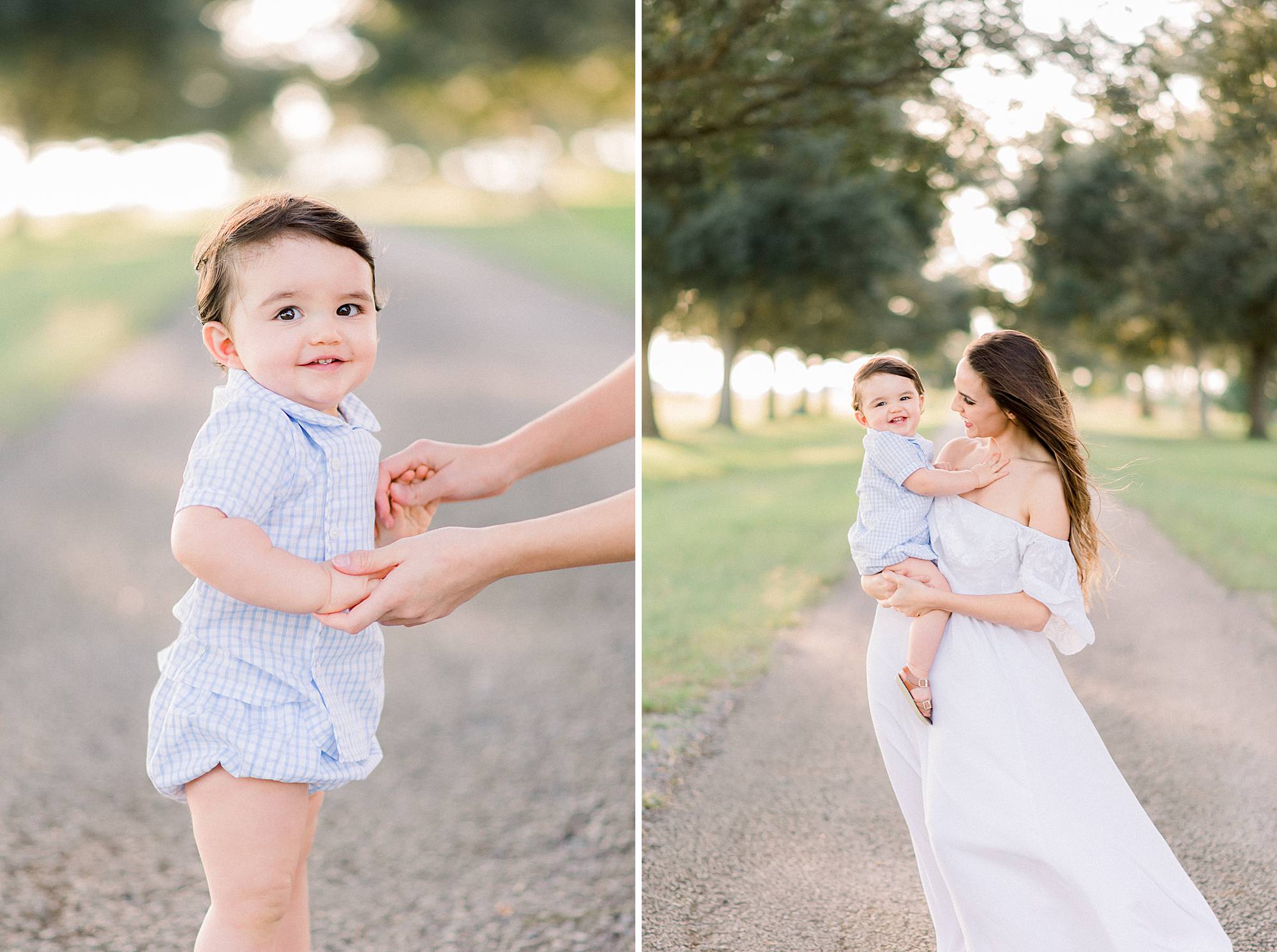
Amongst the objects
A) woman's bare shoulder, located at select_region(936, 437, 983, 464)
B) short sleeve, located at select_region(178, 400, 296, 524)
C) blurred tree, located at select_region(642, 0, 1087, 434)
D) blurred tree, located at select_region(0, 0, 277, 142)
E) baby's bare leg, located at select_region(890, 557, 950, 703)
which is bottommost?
baby's bare leg, located at select_region(890, 557, 950, 703)

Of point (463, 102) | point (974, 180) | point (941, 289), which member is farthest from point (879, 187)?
point (463, 102)

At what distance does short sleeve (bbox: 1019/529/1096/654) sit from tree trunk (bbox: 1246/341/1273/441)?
A: 2397 mm

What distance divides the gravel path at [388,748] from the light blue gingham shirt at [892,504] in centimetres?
139

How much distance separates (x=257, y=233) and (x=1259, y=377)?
3.47 meters

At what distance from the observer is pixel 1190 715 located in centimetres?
309

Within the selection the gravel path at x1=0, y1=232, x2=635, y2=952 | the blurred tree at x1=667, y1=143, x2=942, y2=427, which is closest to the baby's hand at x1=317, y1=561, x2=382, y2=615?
the gravel path at x1=0, y1=232, x2=635, y2=952

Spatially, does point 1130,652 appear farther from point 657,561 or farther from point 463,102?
point 463,102

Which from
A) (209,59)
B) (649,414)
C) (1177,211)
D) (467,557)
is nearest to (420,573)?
(467,557)

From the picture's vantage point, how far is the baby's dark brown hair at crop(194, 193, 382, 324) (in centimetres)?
170

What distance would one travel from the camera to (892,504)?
188 cm

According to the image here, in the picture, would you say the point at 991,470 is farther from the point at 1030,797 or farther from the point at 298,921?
the point at 298,921

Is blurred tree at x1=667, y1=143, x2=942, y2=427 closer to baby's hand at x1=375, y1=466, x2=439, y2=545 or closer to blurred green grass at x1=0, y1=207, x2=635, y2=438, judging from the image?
baby's hand at x1=375, y1=466, x2=439, y2=545

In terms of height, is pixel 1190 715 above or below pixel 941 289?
below

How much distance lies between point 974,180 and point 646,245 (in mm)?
4240
